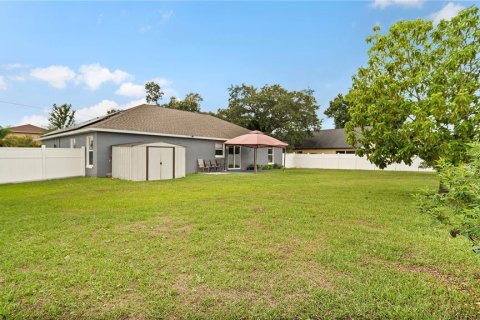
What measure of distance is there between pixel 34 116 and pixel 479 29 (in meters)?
49.0

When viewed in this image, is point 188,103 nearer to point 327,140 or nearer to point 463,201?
point 327,140

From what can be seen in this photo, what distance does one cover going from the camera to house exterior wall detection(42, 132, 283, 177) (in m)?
13.6

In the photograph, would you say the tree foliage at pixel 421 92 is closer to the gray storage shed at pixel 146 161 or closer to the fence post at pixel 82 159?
the gray storage shed at pixel 146 161

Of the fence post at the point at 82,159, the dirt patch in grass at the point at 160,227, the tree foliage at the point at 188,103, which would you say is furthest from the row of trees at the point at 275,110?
the dirt patch in grass at the point at 160,227

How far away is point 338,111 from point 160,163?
120 ft

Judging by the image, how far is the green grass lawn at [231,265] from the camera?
248cm

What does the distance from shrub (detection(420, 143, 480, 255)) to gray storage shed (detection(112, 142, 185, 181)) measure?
11.6 metres

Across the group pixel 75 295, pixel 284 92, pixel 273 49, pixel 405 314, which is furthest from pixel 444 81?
pixel 284 92

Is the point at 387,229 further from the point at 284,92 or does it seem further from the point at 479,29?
the point at 284,92

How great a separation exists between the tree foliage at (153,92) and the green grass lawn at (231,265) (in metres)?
33.7

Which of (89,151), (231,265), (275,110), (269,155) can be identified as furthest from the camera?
(275,110)

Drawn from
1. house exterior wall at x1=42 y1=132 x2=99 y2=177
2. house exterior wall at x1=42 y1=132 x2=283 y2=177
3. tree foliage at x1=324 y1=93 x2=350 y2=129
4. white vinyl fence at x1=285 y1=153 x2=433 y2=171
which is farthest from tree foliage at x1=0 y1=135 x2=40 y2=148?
tree foliage at x1=324 y1=93 x2=350 y2=129

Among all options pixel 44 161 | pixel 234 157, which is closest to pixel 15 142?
pixel 44 161

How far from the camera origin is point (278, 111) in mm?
26672
